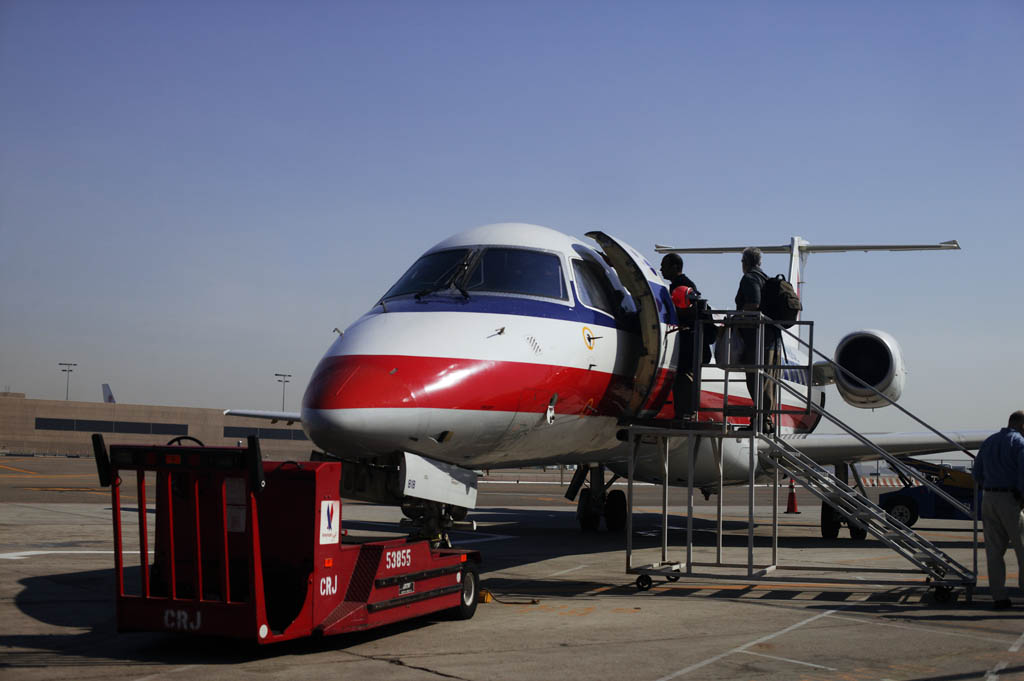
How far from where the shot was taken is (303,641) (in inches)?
299

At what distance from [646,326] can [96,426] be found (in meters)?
78.4

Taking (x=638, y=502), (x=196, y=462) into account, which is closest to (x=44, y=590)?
(x=196, y=462)

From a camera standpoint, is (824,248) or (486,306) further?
(824,248)

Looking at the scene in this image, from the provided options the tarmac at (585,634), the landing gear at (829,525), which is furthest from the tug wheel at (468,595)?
the landing gear at (829,525)

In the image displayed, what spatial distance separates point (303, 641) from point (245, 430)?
3248 inches

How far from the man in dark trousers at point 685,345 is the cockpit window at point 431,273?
3015 mm

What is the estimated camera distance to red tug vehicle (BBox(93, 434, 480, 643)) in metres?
6.65

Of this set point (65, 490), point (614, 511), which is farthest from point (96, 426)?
point (614, 511)

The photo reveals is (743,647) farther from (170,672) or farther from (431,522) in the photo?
(170,672)

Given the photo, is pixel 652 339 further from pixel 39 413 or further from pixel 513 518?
pixel 39 413

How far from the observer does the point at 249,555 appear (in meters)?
6.77

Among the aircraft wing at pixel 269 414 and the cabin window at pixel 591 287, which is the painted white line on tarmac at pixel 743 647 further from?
the aircraft wing at pixel 269 414

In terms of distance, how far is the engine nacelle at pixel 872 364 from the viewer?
16.6 m

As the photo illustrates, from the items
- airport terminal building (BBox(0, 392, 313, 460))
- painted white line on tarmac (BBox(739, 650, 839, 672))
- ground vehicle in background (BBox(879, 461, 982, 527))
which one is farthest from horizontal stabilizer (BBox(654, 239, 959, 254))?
airport terminal building (BBox(0, 392, 313, 460))
